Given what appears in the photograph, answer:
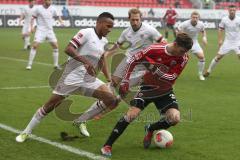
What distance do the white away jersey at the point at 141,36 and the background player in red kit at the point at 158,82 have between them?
3610mm

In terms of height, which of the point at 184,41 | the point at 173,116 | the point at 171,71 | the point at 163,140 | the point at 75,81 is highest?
the point at 184,41

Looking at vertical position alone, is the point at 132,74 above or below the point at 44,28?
above

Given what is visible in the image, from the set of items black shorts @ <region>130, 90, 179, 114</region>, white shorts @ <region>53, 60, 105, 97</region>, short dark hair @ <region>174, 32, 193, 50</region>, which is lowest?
black shorts @ <region>130, 90, 179, 114</region>

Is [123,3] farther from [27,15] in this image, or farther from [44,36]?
[44,36]

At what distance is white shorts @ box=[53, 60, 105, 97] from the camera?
8199 mm

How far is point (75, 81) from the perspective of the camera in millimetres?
8281

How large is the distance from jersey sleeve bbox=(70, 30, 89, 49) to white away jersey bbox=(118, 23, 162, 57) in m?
3.66

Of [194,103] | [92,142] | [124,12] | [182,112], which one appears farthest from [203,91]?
[124,12]

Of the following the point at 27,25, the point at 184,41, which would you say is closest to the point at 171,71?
the point at 184,41

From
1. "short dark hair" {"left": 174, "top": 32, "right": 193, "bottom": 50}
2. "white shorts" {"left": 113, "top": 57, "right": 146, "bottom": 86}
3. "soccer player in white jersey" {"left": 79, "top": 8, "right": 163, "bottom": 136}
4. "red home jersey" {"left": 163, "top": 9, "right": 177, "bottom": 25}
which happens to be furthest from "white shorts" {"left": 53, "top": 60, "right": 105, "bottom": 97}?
"red home jersey" {"left": 163, "top": 9, "right": 177, "bottom": 25}

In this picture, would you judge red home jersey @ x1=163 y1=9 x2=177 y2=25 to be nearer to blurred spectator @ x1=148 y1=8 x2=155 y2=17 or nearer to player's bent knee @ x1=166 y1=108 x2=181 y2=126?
blurred spectator @ x1=148 y1=8 x2=155 y2=17

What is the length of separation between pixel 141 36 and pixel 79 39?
3.81m

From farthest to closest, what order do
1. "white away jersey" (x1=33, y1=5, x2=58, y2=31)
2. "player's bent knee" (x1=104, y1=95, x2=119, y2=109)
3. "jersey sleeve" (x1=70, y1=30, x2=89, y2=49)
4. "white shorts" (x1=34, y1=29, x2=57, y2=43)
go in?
"white away jersey" (x1=33, y1=5, x2=58, y2=31)
"white shorts" (x1=34, y1=29, x2=57, y2=43)
"player's bent knee" (x1=104, y1=95, x2=119, y2=109)
"jersey sleeve" (x1=70, y1=30, x2=89, y2=49)

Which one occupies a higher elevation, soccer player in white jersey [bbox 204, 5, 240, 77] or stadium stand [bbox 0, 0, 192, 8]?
soccer player in white jersey [bbox 204, 5, 240, 77]
